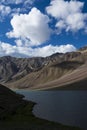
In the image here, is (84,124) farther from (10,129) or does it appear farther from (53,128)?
(10,129)

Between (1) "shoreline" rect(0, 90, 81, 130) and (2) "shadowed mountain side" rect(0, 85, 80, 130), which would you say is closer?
(1) "shoreline" rect(0, 90, 81, 130)

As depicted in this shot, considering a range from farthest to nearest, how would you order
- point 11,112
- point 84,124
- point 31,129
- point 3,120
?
point 11,112 < point 3,120 < point 84,124 < point 31,129

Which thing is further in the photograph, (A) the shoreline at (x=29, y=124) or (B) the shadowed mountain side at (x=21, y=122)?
(B) the shadowed mountain side at (x=21, y=122)

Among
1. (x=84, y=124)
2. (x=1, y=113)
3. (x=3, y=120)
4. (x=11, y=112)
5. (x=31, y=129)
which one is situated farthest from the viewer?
(x=11, y=112)

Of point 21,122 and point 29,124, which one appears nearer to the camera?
point 29,124

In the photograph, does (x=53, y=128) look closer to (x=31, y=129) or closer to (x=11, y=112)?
(x=31, y=129)

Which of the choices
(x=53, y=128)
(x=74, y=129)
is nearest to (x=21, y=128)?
(x=53, y=128)

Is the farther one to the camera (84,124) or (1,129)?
(84,124)

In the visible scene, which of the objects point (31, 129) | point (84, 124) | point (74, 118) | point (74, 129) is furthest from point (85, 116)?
point (31, 129)

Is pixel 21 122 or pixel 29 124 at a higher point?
pixel 29 124
